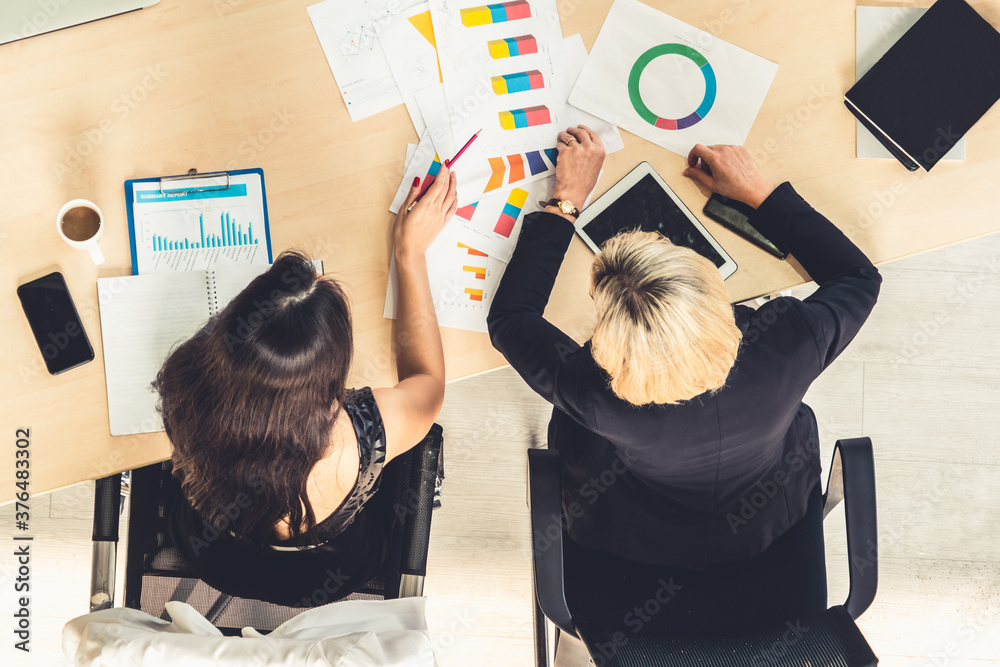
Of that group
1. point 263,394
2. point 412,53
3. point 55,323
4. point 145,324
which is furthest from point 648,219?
point 55,323

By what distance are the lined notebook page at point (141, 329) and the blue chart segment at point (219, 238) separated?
55mm

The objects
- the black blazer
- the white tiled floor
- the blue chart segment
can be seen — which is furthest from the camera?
the white tiled floor

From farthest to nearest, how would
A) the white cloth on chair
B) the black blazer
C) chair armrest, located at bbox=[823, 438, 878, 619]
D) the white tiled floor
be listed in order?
the white tiled floor, chair armrest, located at bbox=[823, 438, 878, 619], the black blazer, the white cloth on chair

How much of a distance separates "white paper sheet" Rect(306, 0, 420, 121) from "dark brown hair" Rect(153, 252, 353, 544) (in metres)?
0.42

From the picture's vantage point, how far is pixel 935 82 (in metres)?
1.28

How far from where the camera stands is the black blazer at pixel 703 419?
1.05 metres

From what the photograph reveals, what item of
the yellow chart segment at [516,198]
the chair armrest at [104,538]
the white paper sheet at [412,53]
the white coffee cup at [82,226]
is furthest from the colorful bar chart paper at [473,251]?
the chair armrest at [104,538]

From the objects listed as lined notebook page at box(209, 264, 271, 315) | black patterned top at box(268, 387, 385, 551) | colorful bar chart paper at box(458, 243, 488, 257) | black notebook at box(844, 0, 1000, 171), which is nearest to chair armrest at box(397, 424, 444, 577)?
black patterned top at box(268, 387, 385, 551)

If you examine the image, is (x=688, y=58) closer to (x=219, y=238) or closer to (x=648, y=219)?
(x=648, y=219)

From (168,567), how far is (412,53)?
42.7 inches

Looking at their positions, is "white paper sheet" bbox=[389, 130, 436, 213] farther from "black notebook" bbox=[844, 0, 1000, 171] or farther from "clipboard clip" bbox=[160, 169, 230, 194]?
"black notebook" bbox=[844, 0, 1000, 171]

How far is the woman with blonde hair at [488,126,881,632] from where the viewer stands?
3.15ft

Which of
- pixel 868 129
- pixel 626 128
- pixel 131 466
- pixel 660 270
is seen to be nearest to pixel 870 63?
pixel 868 129

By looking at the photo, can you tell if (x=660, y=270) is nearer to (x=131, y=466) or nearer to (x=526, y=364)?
(x=526, y=364)
